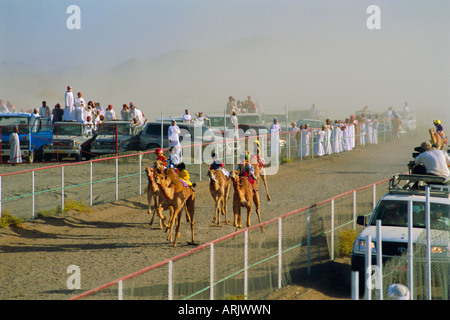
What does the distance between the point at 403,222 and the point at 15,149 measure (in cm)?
1748

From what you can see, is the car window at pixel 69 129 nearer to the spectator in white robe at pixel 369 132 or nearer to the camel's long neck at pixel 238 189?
the camel's long neck at pixel 238 189

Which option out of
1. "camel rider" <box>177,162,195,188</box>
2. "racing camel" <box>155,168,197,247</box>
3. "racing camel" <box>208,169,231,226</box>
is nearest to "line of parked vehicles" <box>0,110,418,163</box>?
"racing camel" <box>208,169,231,226</box>

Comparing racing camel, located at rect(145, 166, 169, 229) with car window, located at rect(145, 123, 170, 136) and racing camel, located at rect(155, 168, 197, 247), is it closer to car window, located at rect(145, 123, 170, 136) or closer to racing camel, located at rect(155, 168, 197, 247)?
racing camel, located at rect(155, 168, 197, 247)

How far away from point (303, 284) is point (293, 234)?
37.4 inches

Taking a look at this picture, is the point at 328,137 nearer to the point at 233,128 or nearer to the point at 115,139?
the point at 233,128

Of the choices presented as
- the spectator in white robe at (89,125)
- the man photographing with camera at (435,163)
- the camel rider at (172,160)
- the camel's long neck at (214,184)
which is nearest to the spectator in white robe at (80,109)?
the spectator in white robe at (89,125)

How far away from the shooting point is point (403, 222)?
12523 millimetres

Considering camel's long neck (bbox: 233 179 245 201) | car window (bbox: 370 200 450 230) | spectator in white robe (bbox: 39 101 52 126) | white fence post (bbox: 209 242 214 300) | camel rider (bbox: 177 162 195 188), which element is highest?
spectator in white robe (bbox: 39 101 52 126)

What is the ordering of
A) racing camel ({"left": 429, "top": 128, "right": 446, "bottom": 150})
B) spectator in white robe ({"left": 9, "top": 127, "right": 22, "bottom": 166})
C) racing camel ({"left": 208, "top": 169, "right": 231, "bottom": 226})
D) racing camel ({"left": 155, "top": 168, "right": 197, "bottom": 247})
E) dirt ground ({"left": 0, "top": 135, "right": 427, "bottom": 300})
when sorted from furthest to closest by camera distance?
spectator in white robe ({"left": 9, "top": 127, "right": 22, "bottom": 166}) < racing camel ({"left": 429, "top": 128, "right": 446, "bottom": 150}) < racing camel ({"left": 208, "top": 169, "right": 231, "bottom": 226}) < racing camel ({"left": 155, "top": 168, "right": 197, "bottom": 247}) < dirt ground ({"left": 0, "top": 135, "right": 427, "bottom": 300})

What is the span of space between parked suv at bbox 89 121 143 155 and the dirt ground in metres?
5.40

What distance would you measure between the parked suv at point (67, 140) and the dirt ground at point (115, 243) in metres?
6.67

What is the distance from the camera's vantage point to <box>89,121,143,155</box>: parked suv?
26.1 m

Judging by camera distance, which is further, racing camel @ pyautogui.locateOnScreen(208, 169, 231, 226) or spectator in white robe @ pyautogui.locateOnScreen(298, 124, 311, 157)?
spectator in white robe @ pyautogui.locateOnScreen(298, 124, 311, 157)
